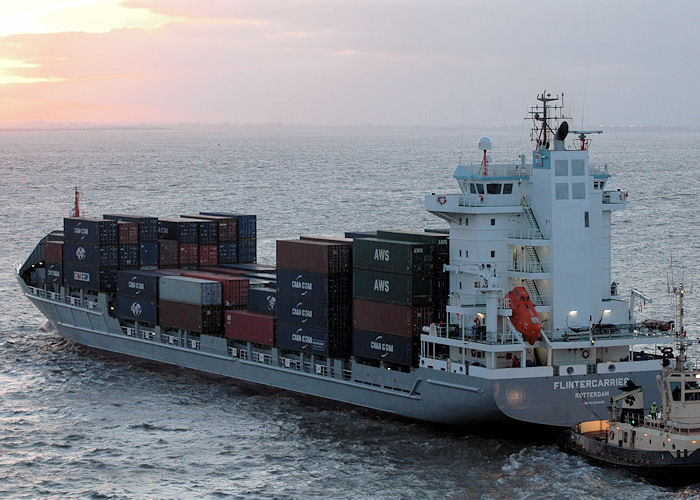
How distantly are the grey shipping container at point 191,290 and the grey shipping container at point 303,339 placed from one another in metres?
4.60

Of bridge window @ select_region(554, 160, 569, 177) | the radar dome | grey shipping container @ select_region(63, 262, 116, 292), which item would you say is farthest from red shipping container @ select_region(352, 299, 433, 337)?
grey shipping container @ select_region(63, 262, 116, 292)

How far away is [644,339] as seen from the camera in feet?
138

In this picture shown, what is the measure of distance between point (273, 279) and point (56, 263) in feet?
45.7

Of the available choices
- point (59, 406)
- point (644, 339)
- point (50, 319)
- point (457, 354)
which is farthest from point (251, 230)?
point (644, 339)

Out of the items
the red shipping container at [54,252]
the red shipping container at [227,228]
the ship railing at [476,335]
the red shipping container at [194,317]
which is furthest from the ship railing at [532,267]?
the red shipping container at [54,252]

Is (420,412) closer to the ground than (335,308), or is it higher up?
closer to the ground

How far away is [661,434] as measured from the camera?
→ 37250 mm

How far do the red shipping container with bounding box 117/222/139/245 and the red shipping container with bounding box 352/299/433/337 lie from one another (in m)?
17.4

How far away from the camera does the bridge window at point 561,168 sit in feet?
141

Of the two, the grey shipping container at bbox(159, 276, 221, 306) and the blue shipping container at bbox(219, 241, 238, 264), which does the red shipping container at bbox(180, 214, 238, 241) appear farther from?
the grey shipping container at bbox(159, 276, 221, 306)

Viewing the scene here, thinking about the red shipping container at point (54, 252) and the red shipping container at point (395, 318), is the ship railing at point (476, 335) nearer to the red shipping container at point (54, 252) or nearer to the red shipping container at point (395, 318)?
the red shipping container at point (395, 318)

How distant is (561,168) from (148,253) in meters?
24.0

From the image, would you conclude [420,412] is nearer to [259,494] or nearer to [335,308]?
[335,308]

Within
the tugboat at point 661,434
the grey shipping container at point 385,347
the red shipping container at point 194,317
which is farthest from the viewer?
the red shipping container at point 194,317
